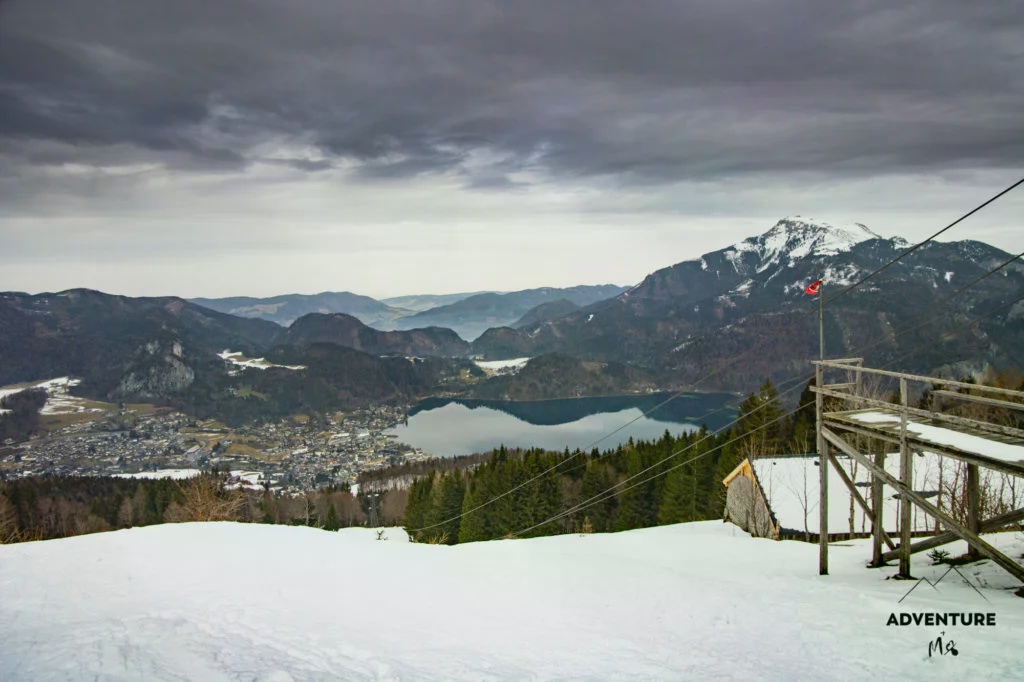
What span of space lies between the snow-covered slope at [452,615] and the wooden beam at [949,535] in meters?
0.41

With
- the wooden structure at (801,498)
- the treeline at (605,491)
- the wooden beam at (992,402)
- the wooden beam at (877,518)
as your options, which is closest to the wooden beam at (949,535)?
the wooden beam at (877,518)

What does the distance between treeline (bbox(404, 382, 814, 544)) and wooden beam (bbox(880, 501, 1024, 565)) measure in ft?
86.6

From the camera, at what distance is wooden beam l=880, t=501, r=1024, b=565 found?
993 cm

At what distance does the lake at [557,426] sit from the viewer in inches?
5241

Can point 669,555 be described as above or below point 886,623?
Result: below

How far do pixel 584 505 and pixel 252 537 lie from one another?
3304cm

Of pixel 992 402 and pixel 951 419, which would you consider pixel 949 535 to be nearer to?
pixel 951 419

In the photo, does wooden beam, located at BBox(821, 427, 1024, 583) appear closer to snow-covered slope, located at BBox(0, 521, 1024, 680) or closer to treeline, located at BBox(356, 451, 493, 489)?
snow-covered slope, located at BBox(0, 521, 1024, 680)

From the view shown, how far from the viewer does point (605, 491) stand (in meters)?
44.9

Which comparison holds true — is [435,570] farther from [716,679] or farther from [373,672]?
[716,679]

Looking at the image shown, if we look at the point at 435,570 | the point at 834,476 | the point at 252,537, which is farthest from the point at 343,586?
the point at 834,476

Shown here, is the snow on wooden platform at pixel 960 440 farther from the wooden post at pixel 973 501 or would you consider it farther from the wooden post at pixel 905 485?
the wooden post at pixel 973 501

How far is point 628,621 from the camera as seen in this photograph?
32.0ft

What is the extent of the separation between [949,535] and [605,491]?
34.7m
